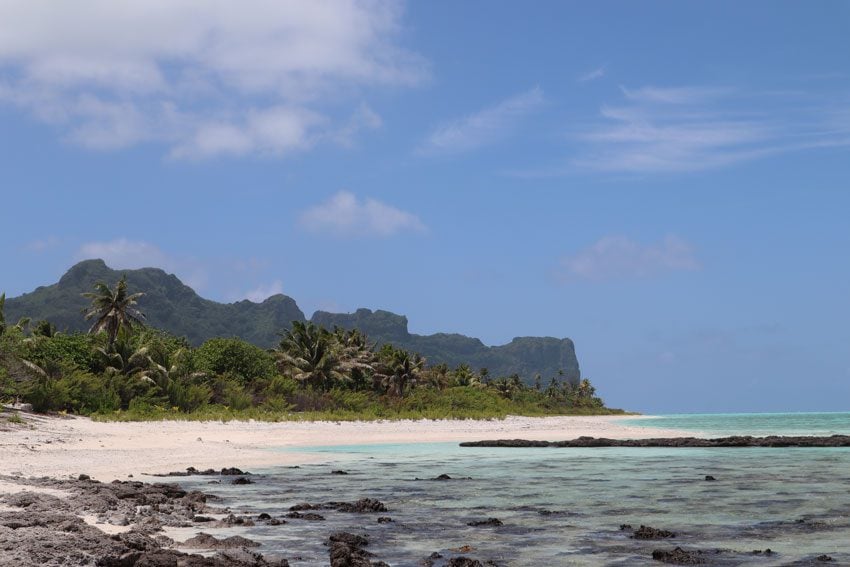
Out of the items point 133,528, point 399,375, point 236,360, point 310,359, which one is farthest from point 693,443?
point 399,375

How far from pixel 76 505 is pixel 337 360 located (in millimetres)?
63237

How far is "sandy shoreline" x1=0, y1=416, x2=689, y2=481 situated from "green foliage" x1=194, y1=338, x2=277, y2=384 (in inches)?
606

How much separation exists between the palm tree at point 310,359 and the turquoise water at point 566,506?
41621mm

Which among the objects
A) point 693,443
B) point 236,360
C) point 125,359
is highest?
point 236,360

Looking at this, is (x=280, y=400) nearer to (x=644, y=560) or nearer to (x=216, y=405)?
(x=216, y=405)

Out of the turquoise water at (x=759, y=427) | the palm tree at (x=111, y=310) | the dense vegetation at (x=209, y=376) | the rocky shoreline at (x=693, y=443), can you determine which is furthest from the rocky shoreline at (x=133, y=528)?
the palm tree at (x=111, y=310)

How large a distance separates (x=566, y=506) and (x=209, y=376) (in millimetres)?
51311

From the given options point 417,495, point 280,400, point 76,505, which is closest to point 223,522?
point 76,505

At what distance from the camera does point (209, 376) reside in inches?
2591

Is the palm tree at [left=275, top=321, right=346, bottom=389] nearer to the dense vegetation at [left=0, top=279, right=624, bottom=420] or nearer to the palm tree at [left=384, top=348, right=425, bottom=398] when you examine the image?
the dense vegetation at [left=0, top=279, right=624, bottom=420]

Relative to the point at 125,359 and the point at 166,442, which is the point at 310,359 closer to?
the point at 125,359

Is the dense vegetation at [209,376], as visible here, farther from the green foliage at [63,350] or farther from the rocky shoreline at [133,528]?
the rocky shoreline at [133,528]

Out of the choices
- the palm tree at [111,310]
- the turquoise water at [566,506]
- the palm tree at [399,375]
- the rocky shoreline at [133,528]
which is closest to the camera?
the rocky shoreline at [133,528]

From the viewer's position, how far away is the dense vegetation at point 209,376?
159 feet
